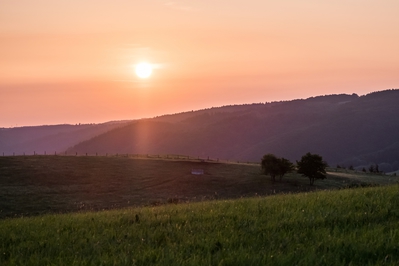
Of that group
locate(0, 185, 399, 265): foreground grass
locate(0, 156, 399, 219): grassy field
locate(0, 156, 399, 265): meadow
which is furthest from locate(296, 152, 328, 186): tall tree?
locate(0, 185, 399, 265): foreground grass

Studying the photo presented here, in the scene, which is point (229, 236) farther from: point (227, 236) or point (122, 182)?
point (122, 182)

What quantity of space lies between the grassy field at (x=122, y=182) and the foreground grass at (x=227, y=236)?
53.1 metres

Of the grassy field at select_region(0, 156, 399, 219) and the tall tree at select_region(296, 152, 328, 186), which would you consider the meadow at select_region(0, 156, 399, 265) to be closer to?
the grassy field at select_region(0, 156, 399, 219)

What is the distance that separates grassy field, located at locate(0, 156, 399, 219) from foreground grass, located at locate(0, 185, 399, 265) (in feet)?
174

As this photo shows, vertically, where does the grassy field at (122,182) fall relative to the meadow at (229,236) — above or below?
below

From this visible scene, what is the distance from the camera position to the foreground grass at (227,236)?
7758 millimetres

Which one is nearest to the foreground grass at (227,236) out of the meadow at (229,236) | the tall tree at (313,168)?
the meadow at (229,236)

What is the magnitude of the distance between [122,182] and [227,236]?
8382 cm

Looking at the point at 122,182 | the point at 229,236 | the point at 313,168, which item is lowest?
the point at 122,182

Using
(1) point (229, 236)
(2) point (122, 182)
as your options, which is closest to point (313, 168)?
(2) point (122, 182)

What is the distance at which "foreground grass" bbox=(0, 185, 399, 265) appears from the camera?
7.76m

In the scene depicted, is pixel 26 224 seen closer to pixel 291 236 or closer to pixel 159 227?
pixel 159 227

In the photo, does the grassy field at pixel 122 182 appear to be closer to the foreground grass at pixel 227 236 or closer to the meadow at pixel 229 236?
the meadow at pixel 229 236

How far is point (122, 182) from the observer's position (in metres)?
91.5
